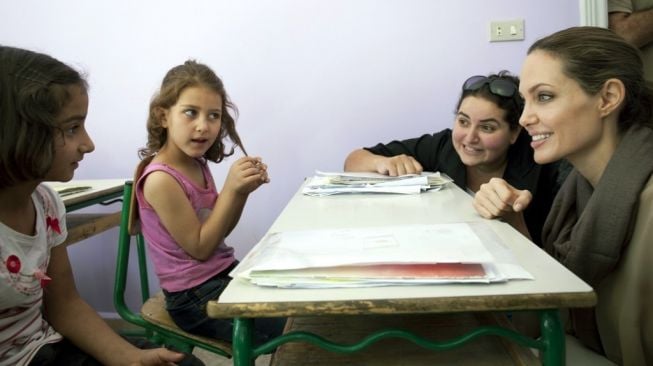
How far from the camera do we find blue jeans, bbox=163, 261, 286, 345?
119 centimetres

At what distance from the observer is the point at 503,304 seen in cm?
56

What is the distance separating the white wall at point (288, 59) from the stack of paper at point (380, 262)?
53.5 inches

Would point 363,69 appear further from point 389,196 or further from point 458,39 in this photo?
point 389,196

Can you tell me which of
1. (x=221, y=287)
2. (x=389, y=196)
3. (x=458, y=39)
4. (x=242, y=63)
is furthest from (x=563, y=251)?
(x=242, y=63)

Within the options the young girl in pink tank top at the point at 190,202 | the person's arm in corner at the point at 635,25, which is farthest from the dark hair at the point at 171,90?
the person's arm in corner at the point at 635,25

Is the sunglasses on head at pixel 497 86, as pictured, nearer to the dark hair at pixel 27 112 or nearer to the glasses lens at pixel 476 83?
the glasses lens at pixel 476 83

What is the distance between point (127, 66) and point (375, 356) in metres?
1.83

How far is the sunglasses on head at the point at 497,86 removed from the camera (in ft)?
4.93

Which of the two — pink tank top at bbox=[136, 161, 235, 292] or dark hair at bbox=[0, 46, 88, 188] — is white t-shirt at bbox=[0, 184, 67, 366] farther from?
pink tank top at bbox=[136, 161, 235, 292]

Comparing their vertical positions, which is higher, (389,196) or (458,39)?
(458,39)

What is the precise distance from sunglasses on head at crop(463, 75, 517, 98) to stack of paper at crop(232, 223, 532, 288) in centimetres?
83

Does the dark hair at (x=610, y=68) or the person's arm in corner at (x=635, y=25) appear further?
the person's arm in corner at (x=635, y=25)

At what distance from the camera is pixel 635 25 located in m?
1.84

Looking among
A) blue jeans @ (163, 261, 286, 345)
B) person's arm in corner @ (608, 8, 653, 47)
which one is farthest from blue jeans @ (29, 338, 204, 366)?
person's arm in corner @ (608, 8, 653, 47)
